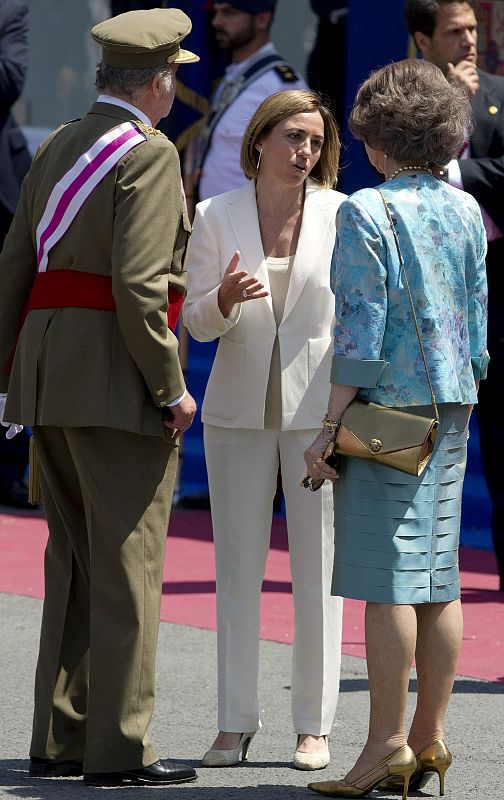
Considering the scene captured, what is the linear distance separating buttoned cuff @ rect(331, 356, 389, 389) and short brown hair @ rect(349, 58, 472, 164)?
20.4 inches

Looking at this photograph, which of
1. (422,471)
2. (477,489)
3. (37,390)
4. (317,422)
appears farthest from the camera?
(477,489)

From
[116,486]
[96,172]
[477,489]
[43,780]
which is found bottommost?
[477,489]

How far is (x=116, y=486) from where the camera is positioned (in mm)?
4070

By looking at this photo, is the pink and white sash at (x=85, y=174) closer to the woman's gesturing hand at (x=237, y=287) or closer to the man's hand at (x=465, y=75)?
the woman's gesturing hand at (x=237, y=287)

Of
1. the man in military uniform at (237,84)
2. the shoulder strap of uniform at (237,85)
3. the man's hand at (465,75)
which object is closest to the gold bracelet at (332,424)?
the man's hand at (465,75)

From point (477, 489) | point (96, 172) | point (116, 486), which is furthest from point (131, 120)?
point (477, 489)

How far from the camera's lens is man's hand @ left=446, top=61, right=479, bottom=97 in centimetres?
643

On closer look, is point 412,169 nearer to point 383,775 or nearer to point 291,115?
point 291,115

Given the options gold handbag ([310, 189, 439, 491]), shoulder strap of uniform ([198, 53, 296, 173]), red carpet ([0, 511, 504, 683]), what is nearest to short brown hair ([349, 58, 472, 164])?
gold handbag ([310, 189, 439, 491])

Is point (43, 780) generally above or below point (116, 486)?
below

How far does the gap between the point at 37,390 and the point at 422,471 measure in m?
1.02

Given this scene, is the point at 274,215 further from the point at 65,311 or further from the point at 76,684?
the point at 76,684

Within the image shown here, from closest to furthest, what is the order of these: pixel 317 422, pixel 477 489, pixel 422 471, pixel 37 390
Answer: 1. pixel 422 471
2. pixel 37 390
3. pixel 317 422
4. pixel 477 489

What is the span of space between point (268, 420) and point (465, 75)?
8.41 ft
